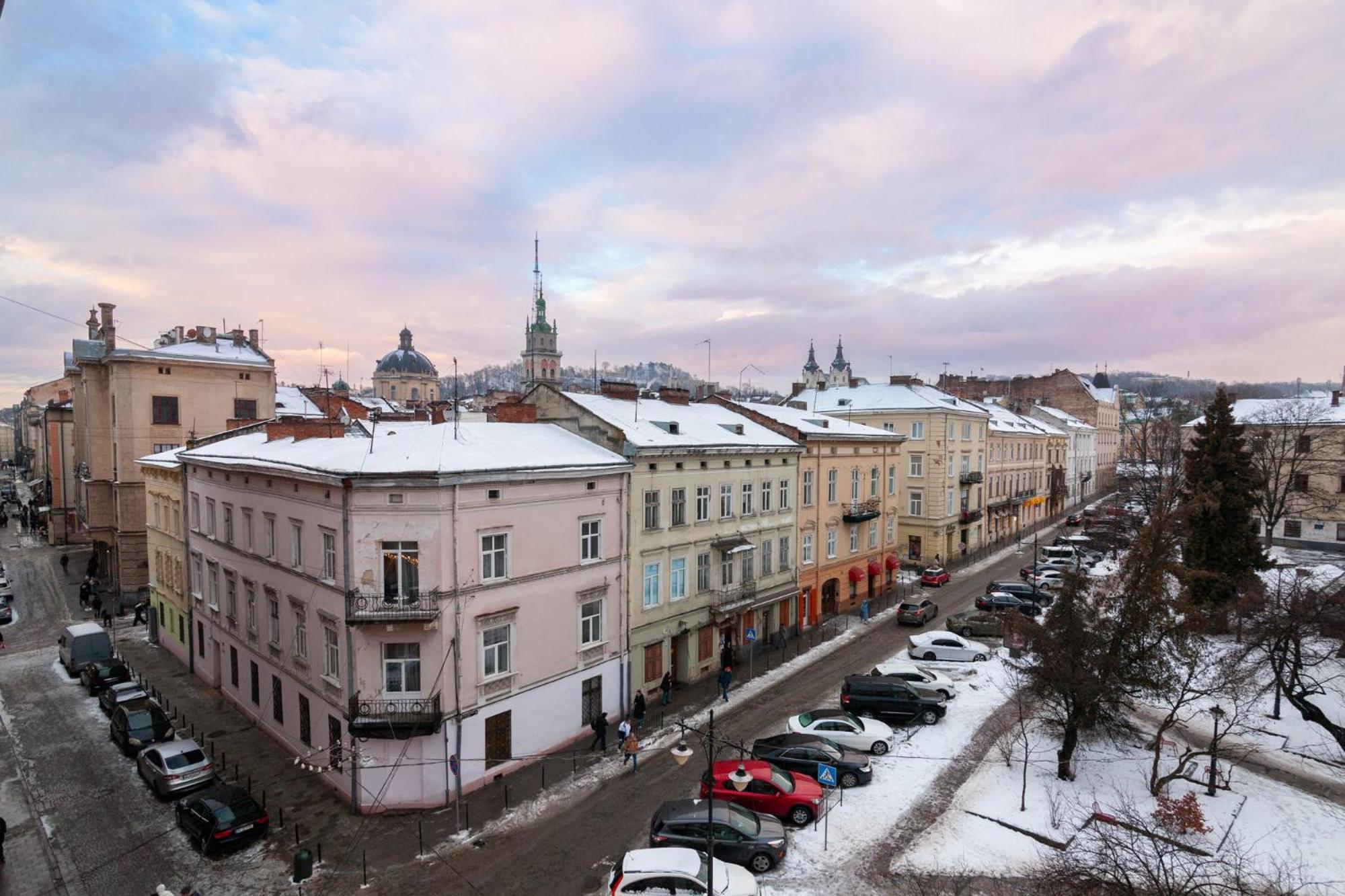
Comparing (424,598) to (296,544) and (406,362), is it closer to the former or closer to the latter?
(296,544)

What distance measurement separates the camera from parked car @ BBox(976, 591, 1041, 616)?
1486 inches

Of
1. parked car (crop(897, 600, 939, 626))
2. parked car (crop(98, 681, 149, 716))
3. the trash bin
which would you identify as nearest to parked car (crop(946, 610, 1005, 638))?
parked car (crop(897, 600, 939, 626))

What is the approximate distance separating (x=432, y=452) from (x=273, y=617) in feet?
30.5

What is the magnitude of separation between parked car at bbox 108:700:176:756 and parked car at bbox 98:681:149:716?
3.48ft

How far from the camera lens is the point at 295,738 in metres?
23.0

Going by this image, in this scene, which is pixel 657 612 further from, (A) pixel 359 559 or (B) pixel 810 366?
(B) pixel 810 366

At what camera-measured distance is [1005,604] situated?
38875 mm

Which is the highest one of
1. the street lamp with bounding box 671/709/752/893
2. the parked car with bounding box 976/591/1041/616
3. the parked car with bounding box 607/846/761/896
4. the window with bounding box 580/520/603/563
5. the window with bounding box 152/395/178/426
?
the window with bounding box 152/395/178/426

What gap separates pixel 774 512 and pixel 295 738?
2140cm

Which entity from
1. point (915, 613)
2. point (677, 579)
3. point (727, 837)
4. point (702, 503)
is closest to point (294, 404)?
point (702, 503)

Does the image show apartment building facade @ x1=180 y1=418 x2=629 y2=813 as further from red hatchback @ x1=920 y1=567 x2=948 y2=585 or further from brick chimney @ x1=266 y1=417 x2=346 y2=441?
red hatchback @ x1=920 y1=567 x2=948 y2=585

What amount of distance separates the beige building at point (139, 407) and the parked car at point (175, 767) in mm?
26620

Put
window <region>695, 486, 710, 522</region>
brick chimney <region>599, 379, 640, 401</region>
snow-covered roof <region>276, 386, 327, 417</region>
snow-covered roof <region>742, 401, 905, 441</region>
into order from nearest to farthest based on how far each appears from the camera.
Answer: window <region>695, 486, 710, 522</region> → brick chimney <region>599, 379, 640, 401</region> → snow-covered roof <region>742, 401, 905, 441</region> → snow-covered roof <region>276, 386, 327, 417</region>

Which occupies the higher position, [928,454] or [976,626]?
[928,454]
